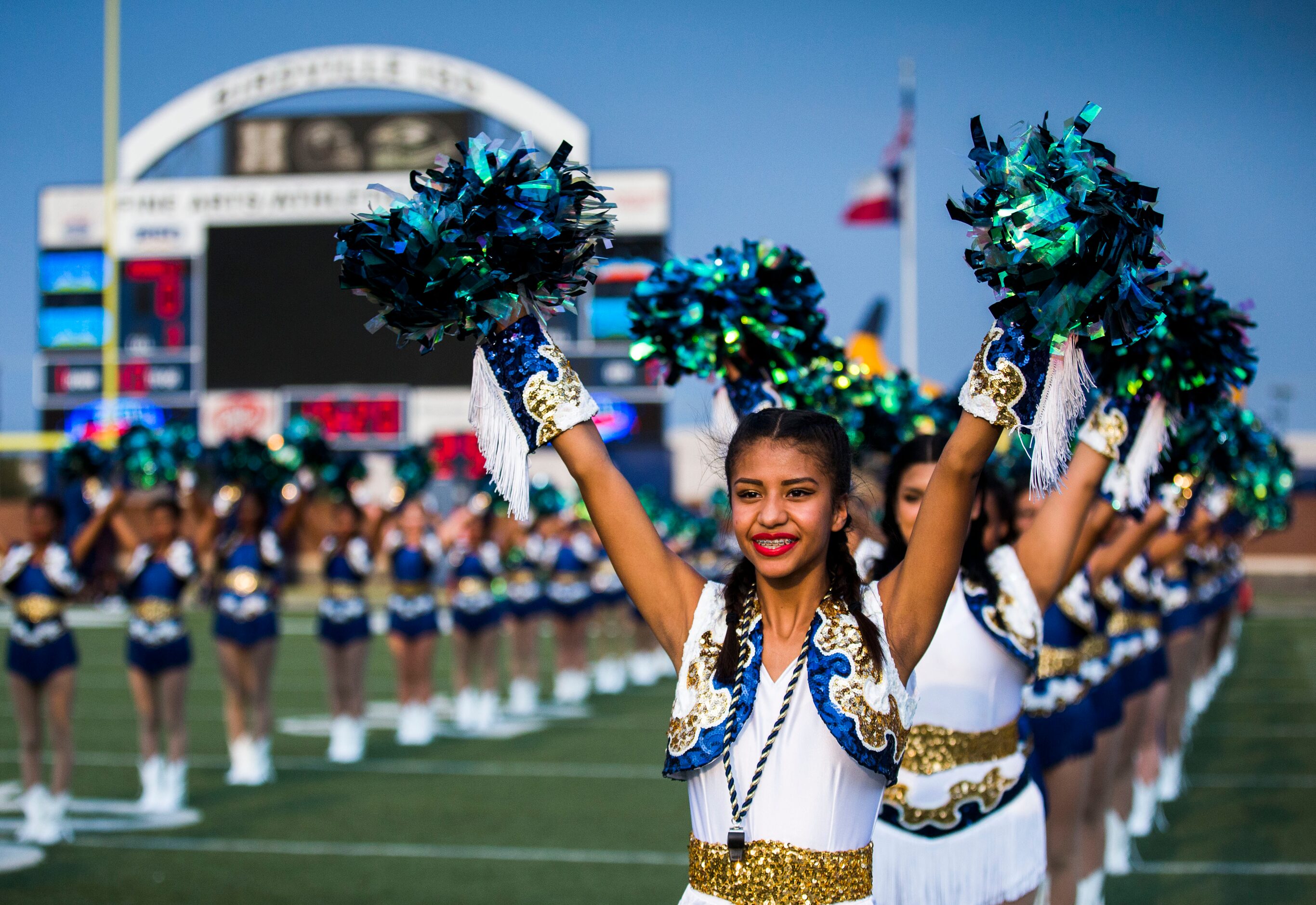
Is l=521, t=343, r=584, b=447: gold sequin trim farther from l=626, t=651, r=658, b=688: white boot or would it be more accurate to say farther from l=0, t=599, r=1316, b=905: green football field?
l=626, t=651, r=658, b=688: white boot

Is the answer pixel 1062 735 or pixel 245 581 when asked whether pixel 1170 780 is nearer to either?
pixel 1062 735

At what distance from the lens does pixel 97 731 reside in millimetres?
10188

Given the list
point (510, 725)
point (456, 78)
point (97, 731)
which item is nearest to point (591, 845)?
point (510, 725)

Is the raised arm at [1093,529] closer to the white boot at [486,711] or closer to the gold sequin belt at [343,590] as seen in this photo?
the gold sequin belt at [343,590]

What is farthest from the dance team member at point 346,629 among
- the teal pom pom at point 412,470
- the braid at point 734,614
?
the braid at point 734,614

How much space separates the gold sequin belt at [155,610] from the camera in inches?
277

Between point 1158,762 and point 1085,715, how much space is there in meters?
3.04

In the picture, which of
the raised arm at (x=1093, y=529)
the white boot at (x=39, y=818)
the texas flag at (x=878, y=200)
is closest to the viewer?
the raised arm at (x=1093, y=529)

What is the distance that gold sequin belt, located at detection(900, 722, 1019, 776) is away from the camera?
2.91 m

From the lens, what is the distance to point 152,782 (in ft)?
23.1

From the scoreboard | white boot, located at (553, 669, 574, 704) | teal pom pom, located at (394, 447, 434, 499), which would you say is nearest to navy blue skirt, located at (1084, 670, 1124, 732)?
teal pom pom, located at (394, 447, 434, 499)

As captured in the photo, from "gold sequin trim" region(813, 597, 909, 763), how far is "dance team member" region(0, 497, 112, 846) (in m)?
4.98

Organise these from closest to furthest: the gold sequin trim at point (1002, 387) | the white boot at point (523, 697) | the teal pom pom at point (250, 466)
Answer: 1. the gold sequin trim at point (1002, 387)
2. the teal pom pom at point (250, 466)
3. the white boot at point (523, 697)

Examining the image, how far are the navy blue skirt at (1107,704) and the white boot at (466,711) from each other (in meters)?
6.03
